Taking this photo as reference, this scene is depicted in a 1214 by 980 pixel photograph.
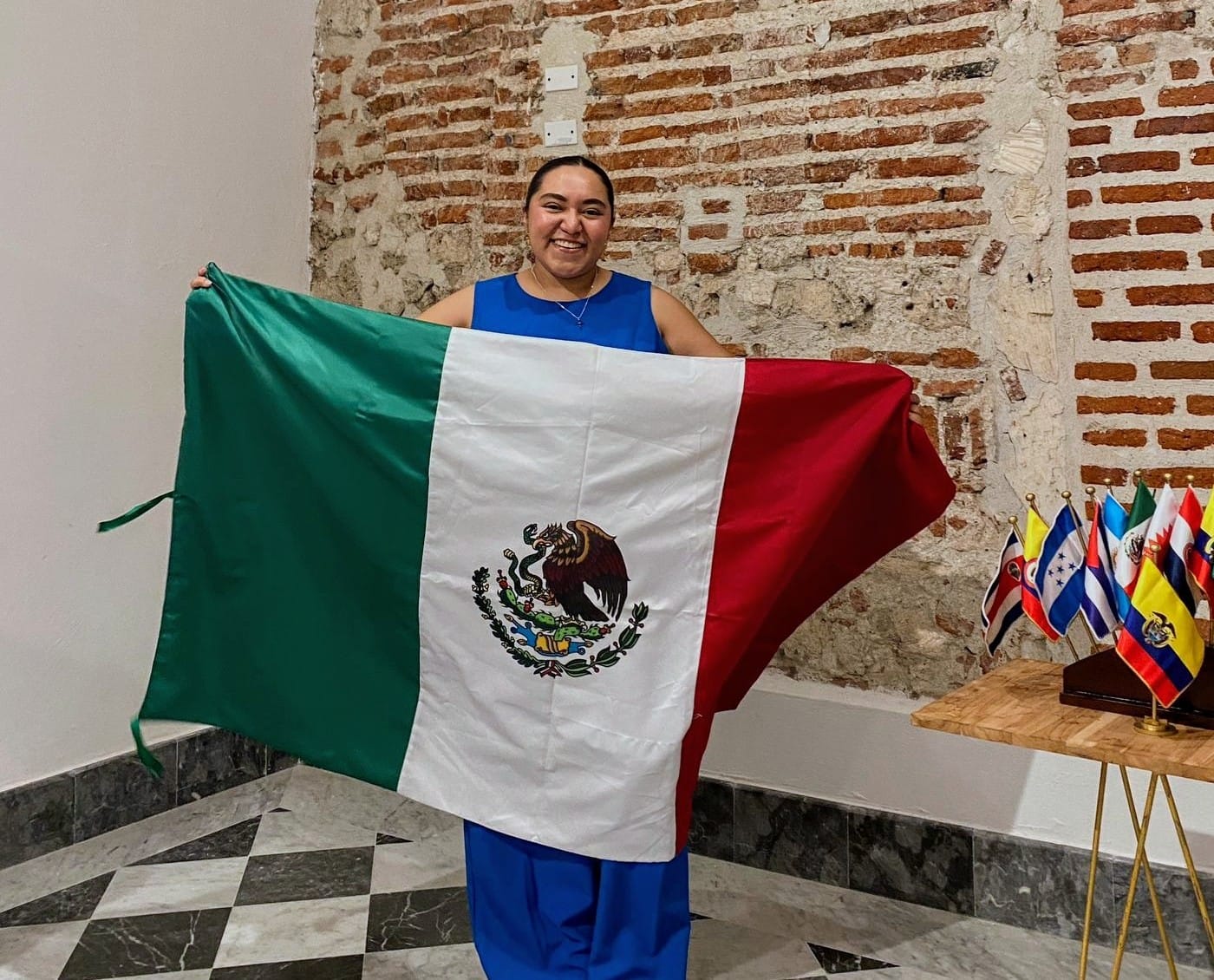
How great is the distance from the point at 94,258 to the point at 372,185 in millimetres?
948

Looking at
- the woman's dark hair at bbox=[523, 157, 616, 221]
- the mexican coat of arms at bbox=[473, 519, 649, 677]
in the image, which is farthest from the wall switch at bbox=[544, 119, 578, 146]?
the mexican coat of arms at bbox=[473, 519, 649, 677]

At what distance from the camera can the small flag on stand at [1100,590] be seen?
1.91 m

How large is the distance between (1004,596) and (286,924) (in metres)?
1.76

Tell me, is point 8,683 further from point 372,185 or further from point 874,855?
point 874,855

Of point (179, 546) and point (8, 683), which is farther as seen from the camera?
point (8, 683)

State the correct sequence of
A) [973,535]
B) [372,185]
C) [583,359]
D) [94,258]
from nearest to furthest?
1. [583,359]
2. [973,535]
3. [94,258]
4. [372,185]

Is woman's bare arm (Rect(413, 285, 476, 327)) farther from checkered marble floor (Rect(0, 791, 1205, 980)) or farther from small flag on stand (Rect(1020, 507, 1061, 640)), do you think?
checkered marble floor (Rect(0, 791, 1205, 980))

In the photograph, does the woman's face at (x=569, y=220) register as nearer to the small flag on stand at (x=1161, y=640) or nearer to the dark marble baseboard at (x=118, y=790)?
the small flag on stand at (x=1161, y=640)

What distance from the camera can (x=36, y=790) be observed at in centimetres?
288

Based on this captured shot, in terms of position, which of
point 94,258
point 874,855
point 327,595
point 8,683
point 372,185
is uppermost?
point 372,185

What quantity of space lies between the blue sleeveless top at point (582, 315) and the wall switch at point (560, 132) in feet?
3.32

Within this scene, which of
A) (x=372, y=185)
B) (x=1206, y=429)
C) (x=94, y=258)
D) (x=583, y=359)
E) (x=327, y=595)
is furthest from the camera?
(x=372, y=185)

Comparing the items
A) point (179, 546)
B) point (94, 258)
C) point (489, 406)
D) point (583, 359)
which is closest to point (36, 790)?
point (179, 546)

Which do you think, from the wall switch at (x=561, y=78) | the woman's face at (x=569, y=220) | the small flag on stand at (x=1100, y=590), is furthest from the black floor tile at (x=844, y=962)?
the wall switch at (x=561, y=78)
